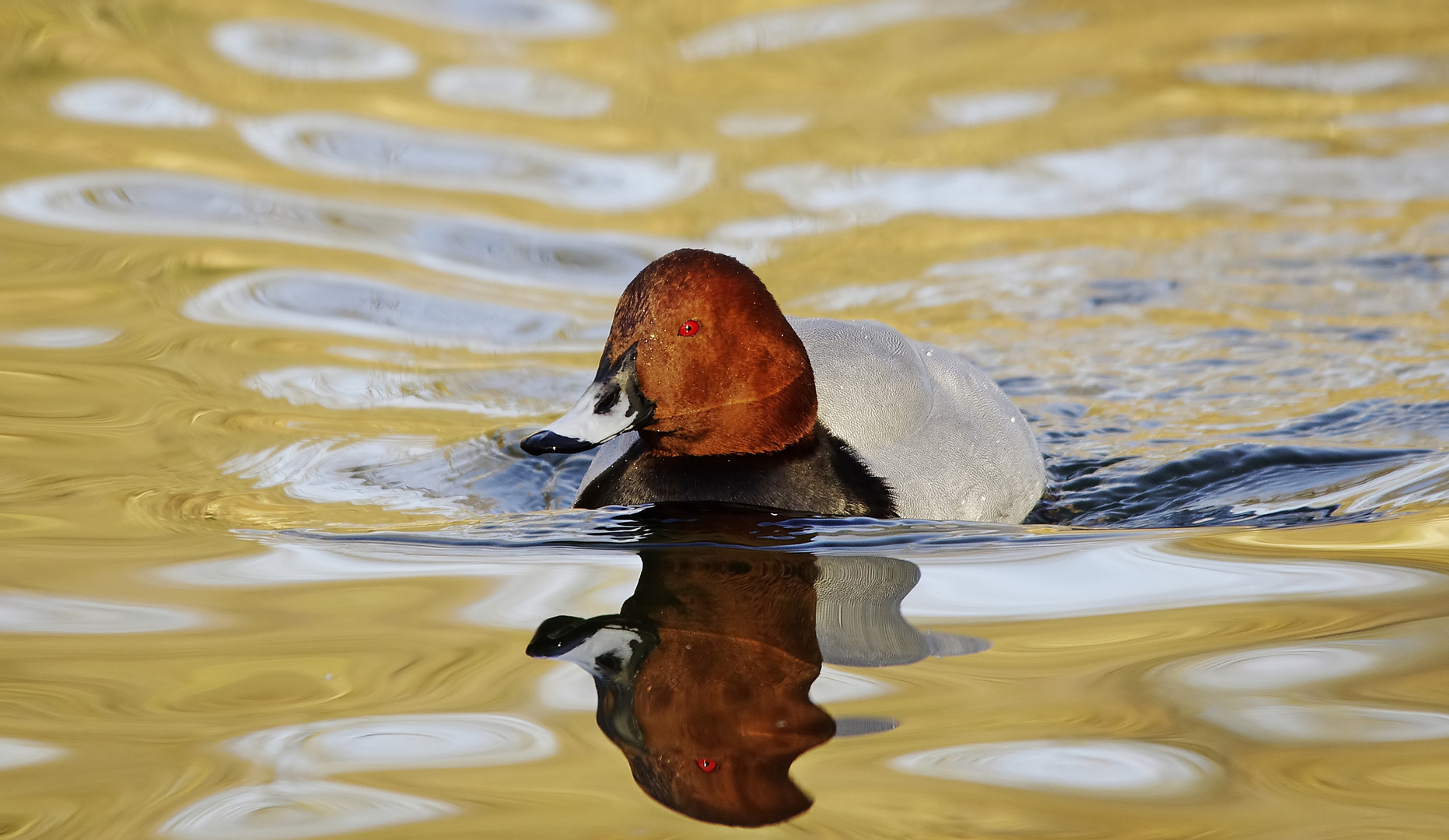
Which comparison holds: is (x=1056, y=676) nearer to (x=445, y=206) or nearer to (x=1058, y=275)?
(x=1058, y=275)

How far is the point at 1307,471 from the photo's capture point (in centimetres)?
557

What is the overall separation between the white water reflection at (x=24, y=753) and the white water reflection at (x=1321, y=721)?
229 cm

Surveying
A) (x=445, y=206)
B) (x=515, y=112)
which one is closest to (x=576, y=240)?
(x=445, y=206)

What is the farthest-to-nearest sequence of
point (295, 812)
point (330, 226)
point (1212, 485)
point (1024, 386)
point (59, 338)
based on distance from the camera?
point (330, 226)
point (1024, 386)
point (59, 338)
point (1212, 485)
point (295, 812)

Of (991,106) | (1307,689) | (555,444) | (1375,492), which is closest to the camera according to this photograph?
(1307,689)

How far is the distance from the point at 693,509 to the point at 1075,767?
6.34ft

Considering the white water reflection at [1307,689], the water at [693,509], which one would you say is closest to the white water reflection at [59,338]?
the water at [693,509]

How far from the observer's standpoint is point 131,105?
9344 millimetres

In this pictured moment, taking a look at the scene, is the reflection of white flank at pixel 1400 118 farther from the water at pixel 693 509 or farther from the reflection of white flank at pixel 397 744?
the reflection of white flank at pixel 397 744

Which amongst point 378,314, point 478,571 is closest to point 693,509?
point 478,571

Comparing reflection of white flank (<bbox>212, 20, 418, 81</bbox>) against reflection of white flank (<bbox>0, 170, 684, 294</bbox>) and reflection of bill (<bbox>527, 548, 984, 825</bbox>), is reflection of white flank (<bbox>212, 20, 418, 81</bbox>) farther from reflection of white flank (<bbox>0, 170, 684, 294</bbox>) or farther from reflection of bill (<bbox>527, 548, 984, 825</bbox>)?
reflection of bill (<bbox>527, 548, 984, 825</bbox>)

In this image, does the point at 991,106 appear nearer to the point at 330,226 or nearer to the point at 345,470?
the point at 330,226

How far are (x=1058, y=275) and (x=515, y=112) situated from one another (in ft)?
12.2

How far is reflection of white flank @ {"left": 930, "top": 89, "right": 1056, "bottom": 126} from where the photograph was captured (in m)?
10.3
